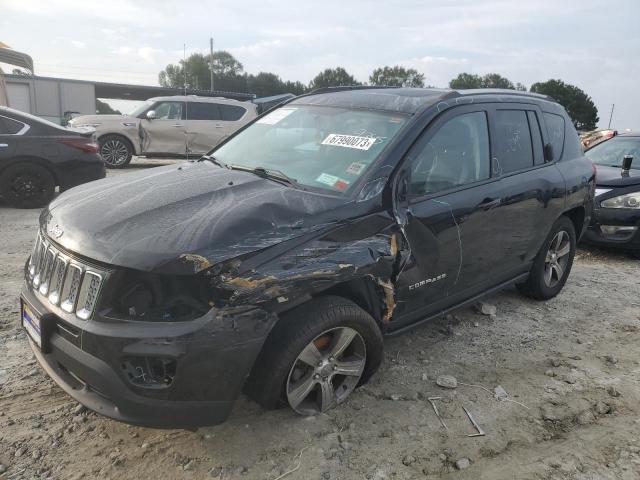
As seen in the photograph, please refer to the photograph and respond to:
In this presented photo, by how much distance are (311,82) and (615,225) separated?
274 feet

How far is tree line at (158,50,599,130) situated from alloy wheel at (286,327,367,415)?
59301 millimetres

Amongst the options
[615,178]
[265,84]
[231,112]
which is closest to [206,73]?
[265,84]

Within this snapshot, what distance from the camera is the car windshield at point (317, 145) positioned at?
2.99 m

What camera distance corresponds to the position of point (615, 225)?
20.4ft

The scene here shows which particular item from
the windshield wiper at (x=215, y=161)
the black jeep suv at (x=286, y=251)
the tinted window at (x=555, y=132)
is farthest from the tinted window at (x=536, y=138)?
the windshield wiper at (x=215, y=161)

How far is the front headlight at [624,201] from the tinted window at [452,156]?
359cm

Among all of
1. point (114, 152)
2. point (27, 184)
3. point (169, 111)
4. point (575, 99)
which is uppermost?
point (575, 99)

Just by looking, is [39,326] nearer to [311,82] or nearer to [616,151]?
[616,151]

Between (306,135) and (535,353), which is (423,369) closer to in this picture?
(535,353)

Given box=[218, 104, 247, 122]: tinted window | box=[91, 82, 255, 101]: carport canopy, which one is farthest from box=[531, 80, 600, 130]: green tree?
box=[218, 104, 247, 122]: tinted window

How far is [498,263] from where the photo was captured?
3797mm

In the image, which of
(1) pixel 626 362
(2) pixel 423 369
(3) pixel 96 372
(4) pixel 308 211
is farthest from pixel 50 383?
(1) pixel 626 362

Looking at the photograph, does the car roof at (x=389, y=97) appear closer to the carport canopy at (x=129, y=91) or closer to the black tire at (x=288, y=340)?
the black tire at (x=288, y=340)

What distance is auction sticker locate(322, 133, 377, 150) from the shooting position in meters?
3.08
